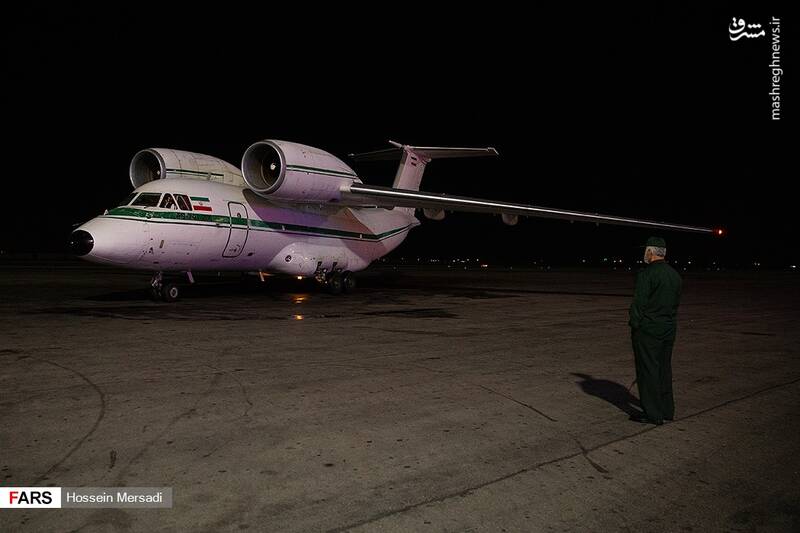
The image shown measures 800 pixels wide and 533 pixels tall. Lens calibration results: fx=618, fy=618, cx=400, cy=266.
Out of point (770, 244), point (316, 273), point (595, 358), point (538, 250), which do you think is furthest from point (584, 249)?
point (595, 358)

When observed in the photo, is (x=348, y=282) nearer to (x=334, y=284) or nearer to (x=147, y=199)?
(x=334, y=284)

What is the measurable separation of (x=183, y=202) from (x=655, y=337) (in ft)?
43.6

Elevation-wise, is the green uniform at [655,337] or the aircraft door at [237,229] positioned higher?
the aircraft door at [237,229]

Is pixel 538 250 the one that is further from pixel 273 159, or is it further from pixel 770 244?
pixel 273 159

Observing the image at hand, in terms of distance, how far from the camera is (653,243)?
582 cm

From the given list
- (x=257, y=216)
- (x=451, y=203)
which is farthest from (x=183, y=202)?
(x=451, y=203)

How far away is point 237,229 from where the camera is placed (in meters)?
17.0

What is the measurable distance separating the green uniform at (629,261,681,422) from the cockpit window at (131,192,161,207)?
13.0 meters

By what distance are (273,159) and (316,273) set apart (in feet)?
Result: 13.1

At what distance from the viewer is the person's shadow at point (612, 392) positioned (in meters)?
6.02

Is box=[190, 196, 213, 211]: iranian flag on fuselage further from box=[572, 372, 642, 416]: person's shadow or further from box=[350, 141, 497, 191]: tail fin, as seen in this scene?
box=[572, 372, 642, 416]: person's shadow

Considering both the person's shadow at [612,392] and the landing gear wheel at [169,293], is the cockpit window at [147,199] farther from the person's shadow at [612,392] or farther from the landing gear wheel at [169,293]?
the person's shadow at [612,392]

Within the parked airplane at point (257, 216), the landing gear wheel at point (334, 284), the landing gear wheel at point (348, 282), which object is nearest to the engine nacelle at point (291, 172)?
the parked airplane at point (257, 216)

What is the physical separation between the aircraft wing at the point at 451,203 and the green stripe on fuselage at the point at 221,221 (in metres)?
1.43
